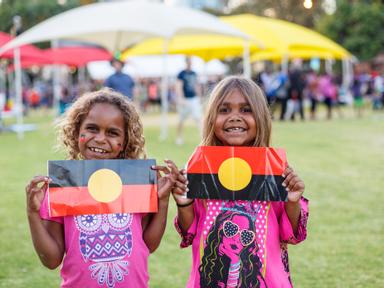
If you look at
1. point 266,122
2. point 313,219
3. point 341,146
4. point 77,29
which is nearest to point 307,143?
point 341,146

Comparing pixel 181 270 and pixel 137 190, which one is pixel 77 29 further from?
pixel 137 190

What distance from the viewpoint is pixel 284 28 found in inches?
745

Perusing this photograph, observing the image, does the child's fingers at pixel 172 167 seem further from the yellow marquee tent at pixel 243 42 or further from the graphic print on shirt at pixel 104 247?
the yellow marquee tent at pixel 243 42

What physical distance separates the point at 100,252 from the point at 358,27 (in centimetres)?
3454

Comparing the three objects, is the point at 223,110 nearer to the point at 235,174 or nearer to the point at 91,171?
the point at 235,174

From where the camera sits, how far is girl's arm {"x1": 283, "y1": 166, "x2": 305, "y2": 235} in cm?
219

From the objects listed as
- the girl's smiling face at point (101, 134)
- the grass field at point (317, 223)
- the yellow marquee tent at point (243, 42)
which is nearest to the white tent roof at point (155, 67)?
the yellow marquee tent at point (243, 42)

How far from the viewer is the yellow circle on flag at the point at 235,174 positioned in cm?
222

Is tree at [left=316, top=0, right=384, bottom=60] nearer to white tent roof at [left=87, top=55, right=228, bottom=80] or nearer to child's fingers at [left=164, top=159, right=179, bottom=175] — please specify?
white tent roof at [left=87, top=55, right=228, bottom=80]

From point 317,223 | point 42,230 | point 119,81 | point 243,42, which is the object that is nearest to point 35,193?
point 42,230

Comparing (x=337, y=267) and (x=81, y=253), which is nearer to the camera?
(x=81, y=253)

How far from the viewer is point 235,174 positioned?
2.23 m

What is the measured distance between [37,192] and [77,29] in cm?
984

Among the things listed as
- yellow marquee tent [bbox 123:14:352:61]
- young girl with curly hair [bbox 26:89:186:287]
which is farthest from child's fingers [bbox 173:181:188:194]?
yellow marquee tent [bbox 123:14:352:61]
